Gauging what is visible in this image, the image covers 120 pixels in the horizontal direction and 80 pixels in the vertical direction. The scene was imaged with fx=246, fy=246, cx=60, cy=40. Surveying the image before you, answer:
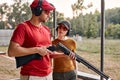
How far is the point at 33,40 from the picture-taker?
1445 mm

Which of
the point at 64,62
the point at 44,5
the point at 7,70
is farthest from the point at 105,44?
the point at 7,70

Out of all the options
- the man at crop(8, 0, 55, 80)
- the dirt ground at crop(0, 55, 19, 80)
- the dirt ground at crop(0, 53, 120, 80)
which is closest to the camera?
the man at crop(8, 0, 55, 80)

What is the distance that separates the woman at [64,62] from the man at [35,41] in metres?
0.47

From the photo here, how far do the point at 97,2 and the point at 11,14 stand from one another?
6.56 ft

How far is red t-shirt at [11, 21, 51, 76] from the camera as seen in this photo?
141 cm

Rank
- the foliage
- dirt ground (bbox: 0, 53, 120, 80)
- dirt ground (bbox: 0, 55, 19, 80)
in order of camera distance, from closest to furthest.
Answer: the foliage < dirt ground (bbox: 0, 53, 120, 80) < dirt ground (bbox: 0, 55, 19, 80)

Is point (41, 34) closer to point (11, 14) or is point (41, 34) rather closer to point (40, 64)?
point (40, 64)

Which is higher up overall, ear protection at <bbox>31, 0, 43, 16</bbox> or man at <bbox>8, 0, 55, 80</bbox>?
ear protection at <bbox>31, 0, 43, 16</bbox>

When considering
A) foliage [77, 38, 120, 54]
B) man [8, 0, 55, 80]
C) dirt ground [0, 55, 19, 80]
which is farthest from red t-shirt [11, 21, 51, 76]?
dirt ground [0, 55, 19, 80]

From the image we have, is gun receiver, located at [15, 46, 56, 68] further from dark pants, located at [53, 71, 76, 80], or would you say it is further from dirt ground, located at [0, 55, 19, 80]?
dirt ground, located at [0, 55, 19, 80]

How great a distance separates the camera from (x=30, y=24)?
1478 millimetres

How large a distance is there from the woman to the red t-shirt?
467 millimetres

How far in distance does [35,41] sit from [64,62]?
0.61m

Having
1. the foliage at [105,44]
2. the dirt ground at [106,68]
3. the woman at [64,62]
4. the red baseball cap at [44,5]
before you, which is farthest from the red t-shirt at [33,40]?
the dirt ground at [106,68]
